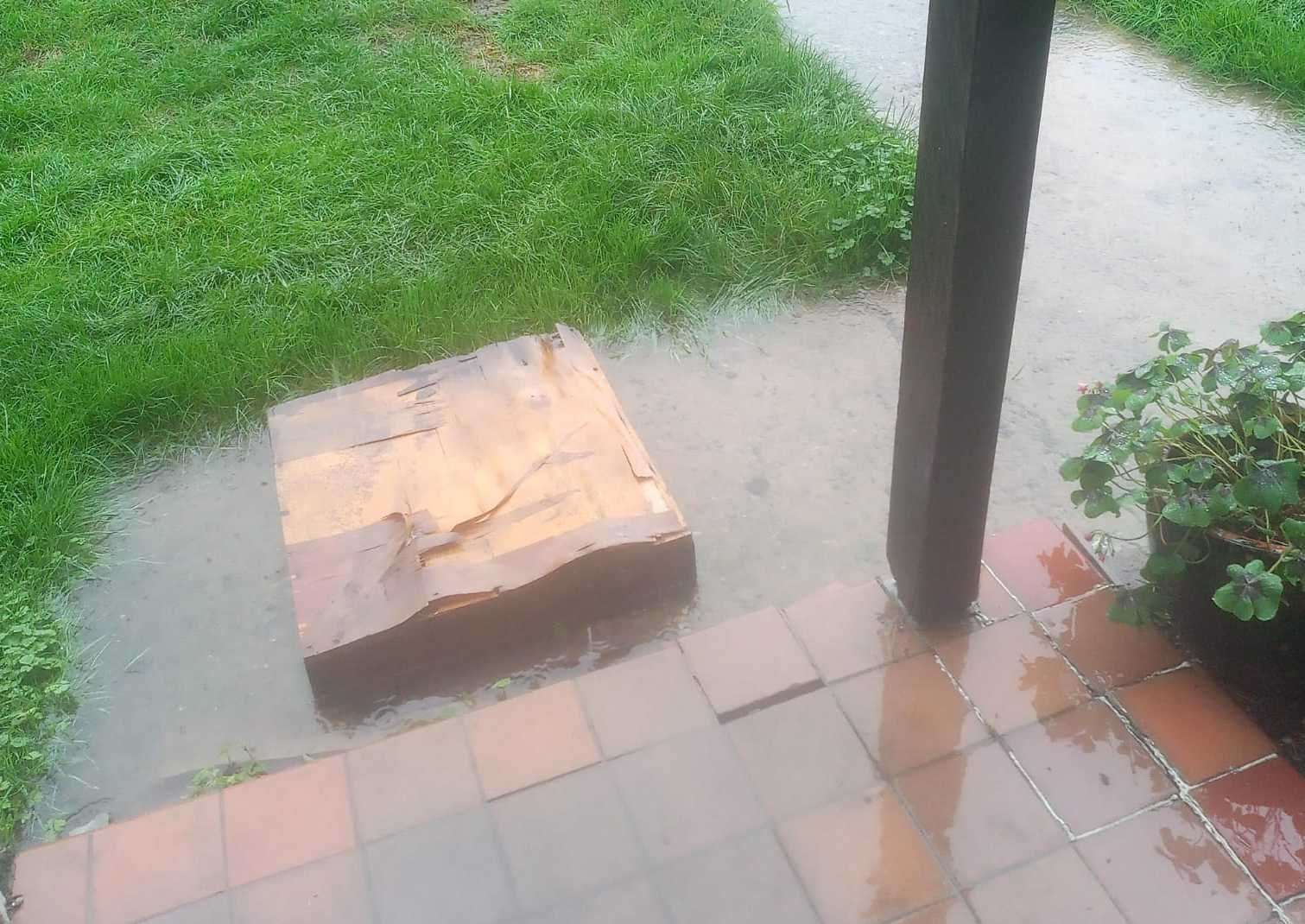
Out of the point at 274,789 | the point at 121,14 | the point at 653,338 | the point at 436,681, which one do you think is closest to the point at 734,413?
the point at 653,338

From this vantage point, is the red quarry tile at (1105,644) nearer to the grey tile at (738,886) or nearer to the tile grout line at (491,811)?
the grey tile at (738,886)

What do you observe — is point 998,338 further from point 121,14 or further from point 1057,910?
point 121,14

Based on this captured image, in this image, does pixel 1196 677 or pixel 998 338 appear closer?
pixel 998 338

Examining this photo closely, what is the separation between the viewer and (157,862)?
213 cm

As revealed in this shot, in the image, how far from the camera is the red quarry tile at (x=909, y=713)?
86.9 inches

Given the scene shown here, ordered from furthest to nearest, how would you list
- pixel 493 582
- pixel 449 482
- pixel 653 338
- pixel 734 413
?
pixel 653 338, pixel 734 413, pixel 449 482, pixel 493 582

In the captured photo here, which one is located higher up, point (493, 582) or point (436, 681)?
point (493, 582)

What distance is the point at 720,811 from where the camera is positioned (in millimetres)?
2129

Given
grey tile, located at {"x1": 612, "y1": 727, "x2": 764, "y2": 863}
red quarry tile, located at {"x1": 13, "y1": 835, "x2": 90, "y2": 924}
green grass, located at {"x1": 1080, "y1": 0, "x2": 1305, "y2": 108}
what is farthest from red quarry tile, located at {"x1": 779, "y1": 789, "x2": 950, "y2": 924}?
green grass, located at {"x1": 1080, "y1": 0, "x2": 1305, "y2": 108}

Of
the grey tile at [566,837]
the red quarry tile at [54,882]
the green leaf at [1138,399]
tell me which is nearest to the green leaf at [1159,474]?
the green leaf at [1138,399]

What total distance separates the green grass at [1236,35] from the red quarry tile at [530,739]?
403 centimetres

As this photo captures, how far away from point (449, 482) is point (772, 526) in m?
0.80

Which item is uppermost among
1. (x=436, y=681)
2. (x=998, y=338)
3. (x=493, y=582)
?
(x=998, y=338)

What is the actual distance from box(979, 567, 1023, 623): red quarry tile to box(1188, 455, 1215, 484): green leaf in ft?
1.52
